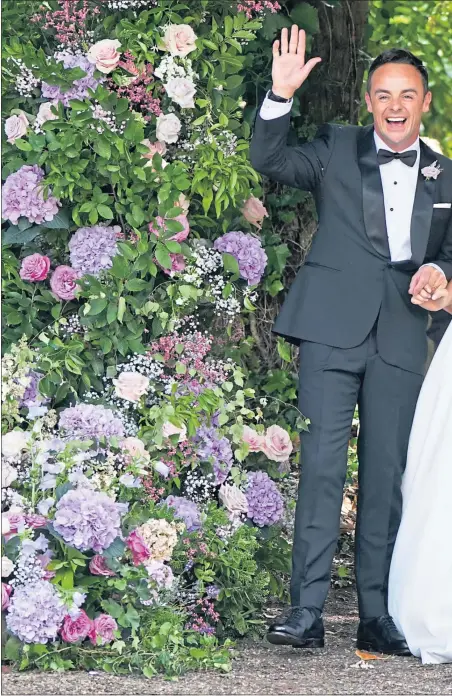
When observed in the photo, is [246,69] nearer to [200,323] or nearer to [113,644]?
[200,323]

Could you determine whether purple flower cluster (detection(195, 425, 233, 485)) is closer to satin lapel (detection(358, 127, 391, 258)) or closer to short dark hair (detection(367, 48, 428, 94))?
satin lapel (detection(358, 127, 391, 258))

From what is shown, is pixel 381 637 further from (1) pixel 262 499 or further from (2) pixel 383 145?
(2) pixel 383 145

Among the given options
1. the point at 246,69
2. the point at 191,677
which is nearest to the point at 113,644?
the point at 191,677

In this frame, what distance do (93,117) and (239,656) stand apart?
6.01 feet

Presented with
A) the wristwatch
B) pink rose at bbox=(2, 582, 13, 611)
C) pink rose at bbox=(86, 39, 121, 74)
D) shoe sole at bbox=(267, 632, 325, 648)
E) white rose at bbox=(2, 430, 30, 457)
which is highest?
pink rose at bbox=(86, 39, 121, 74)

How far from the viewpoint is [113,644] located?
12.5 ft

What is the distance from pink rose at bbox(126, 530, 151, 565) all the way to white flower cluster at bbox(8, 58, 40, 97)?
1582 mm

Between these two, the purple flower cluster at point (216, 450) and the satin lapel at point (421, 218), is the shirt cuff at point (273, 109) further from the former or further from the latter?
the purple flower cluster at point (216, 450)

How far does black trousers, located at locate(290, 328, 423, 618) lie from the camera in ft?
13.9

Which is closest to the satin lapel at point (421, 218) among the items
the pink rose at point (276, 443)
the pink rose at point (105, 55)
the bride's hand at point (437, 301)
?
the bride's hand at point (437, 301)

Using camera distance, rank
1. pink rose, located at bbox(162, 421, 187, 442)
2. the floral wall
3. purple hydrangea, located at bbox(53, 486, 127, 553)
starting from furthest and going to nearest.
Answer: pink rose, located at bbox(162, 421, 187, 442) → the floral wall → purple hydrangea, located at bbox(53, 486, 127, 553)

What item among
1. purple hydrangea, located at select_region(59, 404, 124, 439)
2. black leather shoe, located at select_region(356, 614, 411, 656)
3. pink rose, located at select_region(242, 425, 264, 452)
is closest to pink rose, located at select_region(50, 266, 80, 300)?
purple hydrangea, located at select_region(59, 404, 124, 439)

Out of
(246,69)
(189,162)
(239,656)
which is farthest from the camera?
(246,69)

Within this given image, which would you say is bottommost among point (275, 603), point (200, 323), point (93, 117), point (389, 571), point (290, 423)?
point (275, 603)
